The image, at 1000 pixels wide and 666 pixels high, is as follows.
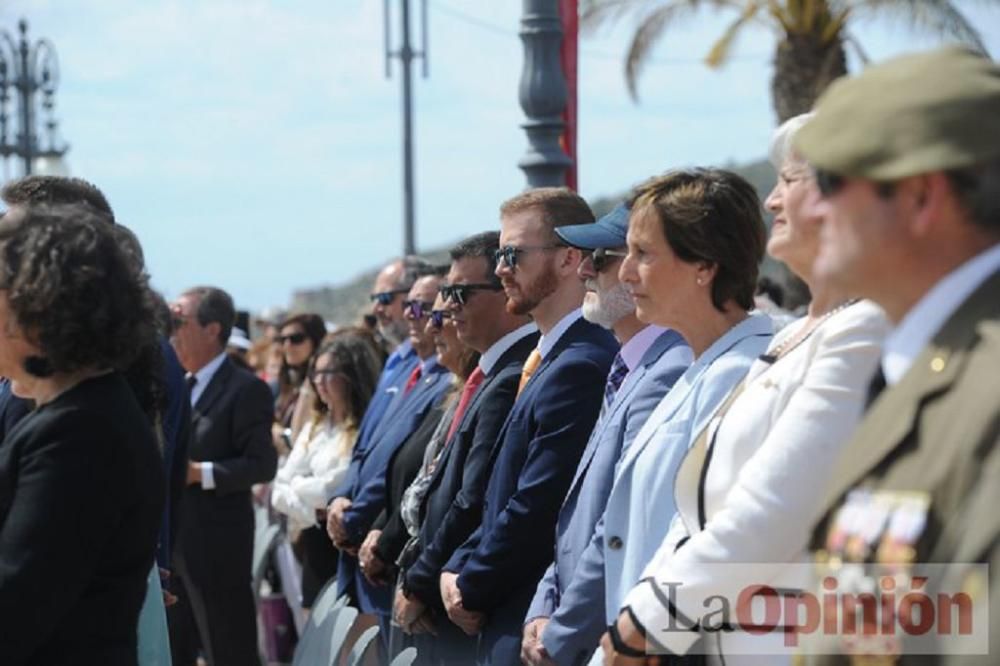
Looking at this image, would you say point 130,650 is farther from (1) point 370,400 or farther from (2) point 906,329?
(1) point 370,400

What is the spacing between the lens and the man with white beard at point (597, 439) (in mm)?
4754

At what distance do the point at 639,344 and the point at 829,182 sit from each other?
276cm

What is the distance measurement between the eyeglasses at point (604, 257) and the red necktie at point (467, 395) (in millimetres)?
1357

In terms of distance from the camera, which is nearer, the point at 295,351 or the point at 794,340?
the point at 794,340

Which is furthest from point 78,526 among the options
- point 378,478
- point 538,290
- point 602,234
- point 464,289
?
point 378,478

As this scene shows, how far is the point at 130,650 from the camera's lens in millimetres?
3807

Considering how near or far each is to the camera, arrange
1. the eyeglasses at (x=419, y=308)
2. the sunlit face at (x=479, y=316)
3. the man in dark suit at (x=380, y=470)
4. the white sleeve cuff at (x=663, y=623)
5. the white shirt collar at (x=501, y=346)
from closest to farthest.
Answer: the white sleeve cuff at (x=663, y=623)
the white shirt collar at (x=501, y=346)
the sunlit face at (x=479, y=316)
the man in dark suit at (x=380, y=470)
the eyeglasses at (x=419, y=308)

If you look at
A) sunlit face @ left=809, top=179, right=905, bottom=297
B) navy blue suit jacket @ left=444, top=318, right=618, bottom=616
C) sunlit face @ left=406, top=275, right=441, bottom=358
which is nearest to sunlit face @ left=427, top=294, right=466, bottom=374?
sunlit face @ left=406, top=275, right=441, bottom=358

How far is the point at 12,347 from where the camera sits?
3844 mm

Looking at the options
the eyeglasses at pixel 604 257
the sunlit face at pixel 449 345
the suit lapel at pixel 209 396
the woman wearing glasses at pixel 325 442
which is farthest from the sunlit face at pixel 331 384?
the eyeglasses at pixel 604 257

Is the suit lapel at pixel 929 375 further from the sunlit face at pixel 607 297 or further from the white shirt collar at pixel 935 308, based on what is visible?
the sunlit face at pixel 607 297

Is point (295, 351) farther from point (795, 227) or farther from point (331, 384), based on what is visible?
point (795, 227)

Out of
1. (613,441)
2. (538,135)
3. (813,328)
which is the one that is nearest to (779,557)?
(813,328)

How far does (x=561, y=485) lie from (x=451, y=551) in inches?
26.7
